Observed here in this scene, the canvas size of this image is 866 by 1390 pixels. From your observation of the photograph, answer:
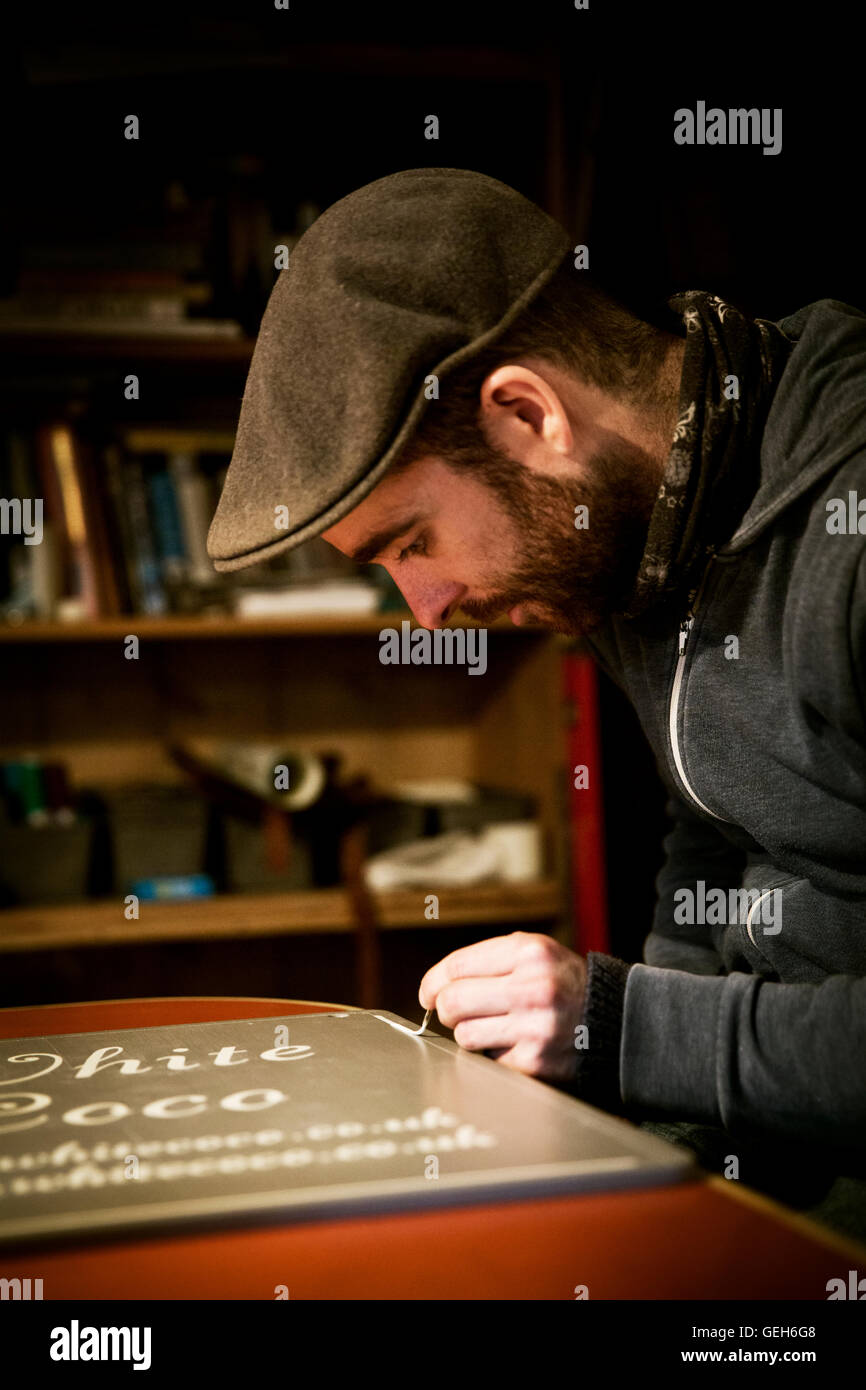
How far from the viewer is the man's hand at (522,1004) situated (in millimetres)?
833

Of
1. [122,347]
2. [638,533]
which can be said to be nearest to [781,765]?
[638,533]

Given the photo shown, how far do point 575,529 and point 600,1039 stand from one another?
0.40m

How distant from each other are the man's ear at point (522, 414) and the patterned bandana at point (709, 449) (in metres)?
0.09

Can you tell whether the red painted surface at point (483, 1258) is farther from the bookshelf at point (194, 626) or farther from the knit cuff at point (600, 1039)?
the bookshelf at point (194, 626)

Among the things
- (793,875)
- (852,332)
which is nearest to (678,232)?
(852,332)

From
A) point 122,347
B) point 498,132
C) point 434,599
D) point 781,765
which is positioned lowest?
point 781,765

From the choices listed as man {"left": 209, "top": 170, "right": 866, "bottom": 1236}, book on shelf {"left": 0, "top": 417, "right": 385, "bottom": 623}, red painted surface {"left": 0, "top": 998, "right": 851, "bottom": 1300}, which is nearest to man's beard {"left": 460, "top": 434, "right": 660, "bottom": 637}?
man {"left": 209, "top": 170, "right": 866, "bottom": 1236}

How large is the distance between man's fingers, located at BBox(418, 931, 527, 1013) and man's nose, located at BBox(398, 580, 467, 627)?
0.30 m

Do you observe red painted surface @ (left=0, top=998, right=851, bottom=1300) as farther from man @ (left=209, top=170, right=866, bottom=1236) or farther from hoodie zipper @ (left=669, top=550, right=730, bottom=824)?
hoodie zipper @ (left=669, top=550, right=730, bottom=824)

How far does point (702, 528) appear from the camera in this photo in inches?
37.9

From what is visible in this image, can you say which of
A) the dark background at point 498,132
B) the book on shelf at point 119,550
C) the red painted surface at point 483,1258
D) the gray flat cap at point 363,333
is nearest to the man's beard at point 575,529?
the gray flat cap at point 363,333

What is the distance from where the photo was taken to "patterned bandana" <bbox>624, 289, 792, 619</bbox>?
946 mm

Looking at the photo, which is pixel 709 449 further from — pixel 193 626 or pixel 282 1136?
pixel 193 626

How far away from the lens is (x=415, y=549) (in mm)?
1025
